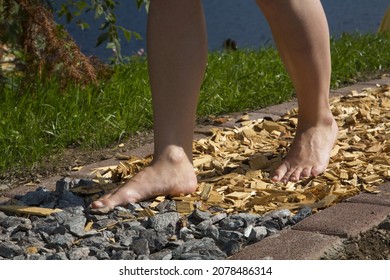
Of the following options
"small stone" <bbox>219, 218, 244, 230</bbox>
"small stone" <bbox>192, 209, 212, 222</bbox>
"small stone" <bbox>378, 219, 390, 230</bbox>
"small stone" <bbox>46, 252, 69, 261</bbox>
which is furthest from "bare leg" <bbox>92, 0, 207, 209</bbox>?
"small stone" <bbox>378, 219, 390, 230</bbox>

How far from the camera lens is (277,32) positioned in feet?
10.2

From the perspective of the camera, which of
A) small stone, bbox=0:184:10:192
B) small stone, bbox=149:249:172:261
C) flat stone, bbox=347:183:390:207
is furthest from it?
small stone, bbox=0:184:10:192

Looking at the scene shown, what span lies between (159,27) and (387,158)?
0.90 meters

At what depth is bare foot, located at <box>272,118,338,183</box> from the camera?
10.1 feet

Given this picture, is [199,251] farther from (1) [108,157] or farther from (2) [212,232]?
(1) [108,157]

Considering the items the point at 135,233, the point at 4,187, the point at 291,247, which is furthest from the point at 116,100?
the point at 291,247

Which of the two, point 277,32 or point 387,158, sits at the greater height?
point 277,32

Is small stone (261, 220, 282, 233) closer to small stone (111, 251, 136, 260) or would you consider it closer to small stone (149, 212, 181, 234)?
small stone (149, 212, 181, 234)

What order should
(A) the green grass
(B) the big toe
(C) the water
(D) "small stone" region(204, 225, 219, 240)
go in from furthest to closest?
(C) the water < (A) the green grass < (B) the big toe < (D) "small stone" region(204, 225, 219, 240)

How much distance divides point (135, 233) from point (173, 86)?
530mm

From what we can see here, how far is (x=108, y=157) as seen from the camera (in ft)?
11.6

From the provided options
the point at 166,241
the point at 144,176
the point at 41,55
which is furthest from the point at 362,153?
the point at 41,55
